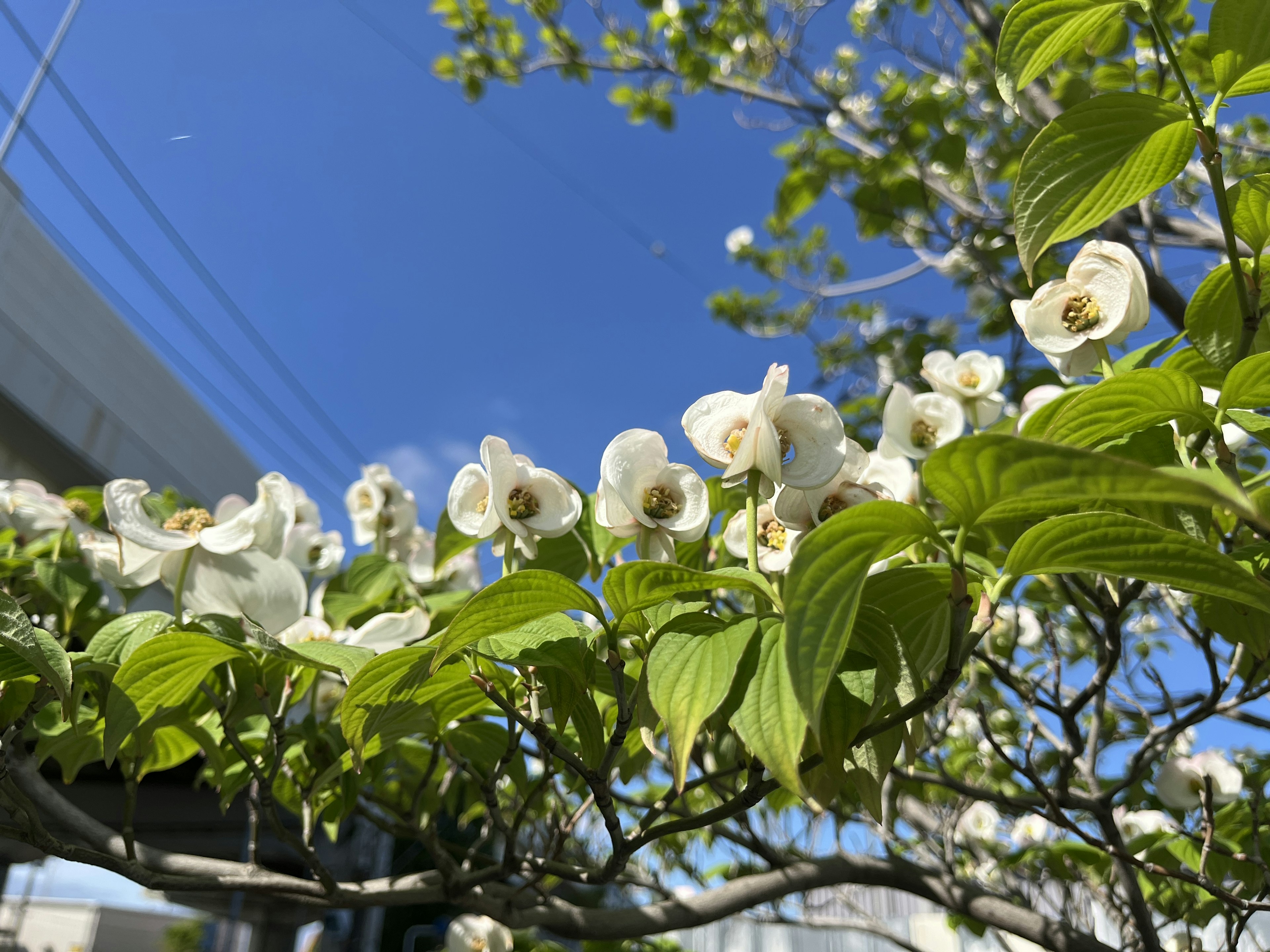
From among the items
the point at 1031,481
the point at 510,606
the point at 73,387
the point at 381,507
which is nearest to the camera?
the point at 1031,481

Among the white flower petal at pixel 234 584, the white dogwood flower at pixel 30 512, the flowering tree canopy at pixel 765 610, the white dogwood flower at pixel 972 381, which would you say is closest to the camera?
the flowering tree canopy at pixel 765 610

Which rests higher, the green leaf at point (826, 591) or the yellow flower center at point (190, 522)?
the yellow flower center at point (190, 522)

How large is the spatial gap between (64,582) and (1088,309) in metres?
1.02

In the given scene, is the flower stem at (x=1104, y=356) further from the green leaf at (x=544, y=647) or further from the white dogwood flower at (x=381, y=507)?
the white dogwood flower at (x=381, y=507)

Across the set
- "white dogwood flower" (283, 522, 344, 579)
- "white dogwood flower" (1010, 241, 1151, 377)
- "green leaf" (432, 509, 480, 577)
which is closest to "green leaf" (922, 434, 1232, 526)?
"white dogwood flower" (1010, 241, 1151, 377)

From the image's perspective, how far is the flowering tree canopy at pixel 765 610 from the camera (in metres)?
0.38

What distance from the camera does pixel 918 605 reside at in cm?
45

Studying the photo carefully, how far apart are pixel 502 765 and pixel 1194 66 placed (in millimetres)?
1495

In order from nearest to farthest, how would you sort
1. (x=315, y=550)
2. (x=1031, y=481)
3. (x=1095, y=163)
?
(x=1031, y=481)
(x=1095, y=163)
(x=315, y=550)

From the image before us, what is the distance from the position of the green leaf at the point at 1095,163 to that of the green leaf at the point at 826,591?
29cm

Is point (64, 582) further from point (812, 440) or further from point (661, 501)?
point (812, 440)

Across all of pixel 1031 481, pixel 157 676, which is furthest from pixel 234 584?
pixel 1031 481

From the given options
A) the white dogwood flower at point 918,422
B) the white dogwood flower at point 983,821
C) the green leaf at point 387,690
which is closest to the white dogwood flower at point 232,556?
the green leaf at point 387,690

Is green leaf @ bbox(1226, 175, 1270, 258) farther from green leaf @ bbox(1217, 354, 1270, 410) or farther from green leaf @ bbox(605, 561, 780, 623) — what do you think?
green leaf @ bbox(605, 561, 780, 623)
